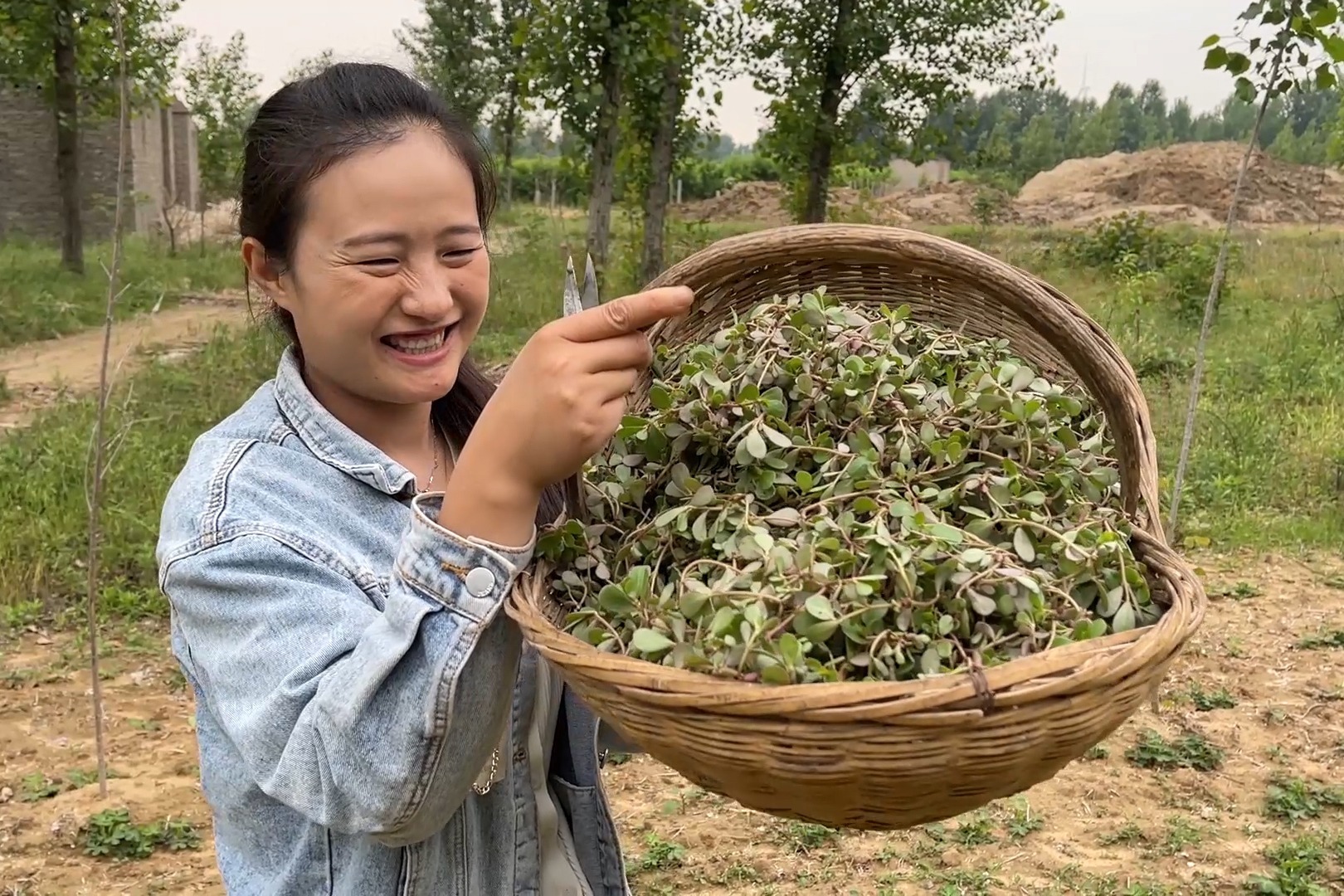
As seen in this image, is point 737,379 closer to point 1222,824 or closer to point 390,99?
point 390,99

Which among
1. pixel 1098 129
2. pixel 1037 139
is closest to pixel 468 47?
pixel 1037 139

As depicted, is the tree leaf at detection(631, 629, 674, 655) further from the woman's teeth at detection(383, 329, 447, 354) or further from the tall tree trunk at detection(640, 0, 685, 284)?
the tall tree trunk at detection(640, 0, 685, 284)

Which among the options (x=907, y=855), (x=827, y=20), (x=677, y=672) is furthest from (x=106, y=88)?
(x=677, y=672)

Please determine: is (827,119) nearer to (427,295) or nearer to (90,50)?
(90,50)

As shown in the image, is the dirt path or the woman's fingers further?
the dirt path

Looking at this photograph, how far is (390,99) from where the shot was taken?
121cm

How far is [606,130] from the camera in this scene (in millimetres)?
7504

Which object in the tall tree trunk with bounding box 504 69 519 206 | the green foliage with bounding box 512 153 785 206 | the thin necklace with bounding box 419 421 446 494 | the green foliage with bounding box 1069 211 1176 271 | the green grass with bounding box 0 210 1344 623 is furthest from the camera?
the green foliage with bounding box 512 153 785 206

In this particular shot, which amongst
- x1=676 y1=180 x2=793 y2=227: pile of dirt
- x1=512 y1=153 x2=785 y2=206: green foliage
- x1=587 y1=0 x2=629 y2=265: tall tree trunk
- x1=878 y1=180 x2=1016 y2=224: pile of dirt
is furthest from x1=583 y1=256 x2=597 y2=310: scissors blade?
x1=512 y1=153 x2=785 y2=206: green foliage

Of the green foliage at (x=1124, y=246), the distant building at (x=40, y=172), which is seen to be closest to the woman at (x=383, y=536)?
the green foliage at (x=1124, y=246)

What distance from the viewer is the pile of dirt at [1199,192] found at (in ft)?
72.7

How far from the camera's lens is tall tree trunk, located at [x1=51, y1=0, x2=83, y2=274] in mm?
9609

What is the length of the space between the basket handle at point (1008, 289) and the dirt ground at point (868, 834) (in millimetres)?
1749

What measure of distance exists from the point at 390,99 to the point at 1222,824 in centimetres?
276
